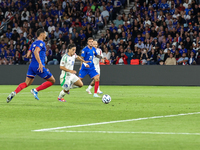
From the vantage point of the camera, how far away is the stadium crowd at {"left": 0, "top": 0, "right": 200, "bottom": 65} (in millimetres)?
23891

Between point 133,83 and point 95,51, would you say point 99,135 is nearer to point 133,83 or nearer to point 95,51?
point 95,51

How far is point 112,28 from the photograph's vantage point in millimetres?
26797

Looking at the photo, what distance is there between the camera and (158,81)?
23.7 meters

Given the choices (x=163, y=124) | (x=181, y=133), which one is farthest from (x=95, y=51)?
(x=181, y=133)

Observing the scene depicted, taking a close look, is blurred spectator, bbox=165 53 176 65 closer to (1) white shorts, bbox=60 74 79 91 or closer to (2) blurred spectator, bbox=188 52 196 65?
(2) blurred spectator, bbox=188 52 196 65

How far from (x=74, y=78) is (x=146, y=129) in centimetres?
575

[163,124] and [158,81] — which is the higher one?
[163,124]

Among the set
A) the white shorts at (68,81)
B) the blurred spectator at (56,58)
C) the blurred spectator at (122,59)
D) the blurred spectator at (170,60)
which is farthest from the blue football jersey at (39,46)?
the blurred spectator at (56,58)

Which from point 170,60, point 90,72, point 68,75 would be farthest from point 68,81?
point 170,60

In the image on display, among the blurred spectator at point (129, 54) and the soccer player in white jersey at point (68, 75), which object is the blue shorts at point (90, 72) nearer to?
the soccer player in white jersey at point (68, 75)

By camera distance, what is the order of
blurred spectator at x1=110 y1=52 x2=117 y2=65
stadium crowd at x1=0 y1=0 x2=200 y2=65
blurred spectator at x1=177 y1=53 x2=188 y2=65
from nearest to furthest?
blurred spectator at x1=177 y1=53 x2=188 y2=65 → stadium crowd at x1=0 y1=0 x2=200 y2=65 → blurred spectator at x1=110 y1=52 x2=117 y2=65

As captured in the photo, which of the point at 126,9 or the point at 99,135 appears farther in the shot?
the point at 126,9

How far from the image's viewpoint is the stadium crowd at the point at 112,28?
2389 cm

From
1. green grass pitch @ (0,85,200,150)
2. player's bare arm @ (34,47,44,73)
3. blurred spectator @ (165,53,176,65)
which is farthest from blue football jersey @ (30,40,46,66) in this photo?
blurred spectator @ (165,53,176,65)
